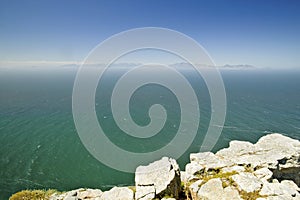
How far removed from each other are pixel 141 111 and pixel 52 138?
3683cm

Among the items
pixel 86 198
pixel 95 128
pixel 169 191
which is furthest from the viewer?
pixel 95 128

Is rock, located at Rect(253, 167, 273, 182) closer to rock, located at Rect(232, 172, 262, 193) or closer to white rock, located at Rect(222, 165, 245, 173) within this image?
white rock, located at Rect(222, 165, 245, 173)

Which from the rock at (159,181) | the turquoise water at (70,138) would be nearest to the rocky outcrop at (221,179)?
the rock at (159,181)

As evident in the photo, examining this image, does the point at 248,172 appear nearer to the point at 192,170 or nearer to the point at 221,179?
the point at 221,179

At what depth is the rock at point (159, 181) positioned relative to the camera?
1147 centimetres

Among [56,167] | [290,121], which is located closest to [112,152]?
[56,167]

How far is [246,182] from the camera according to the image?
36.3ft

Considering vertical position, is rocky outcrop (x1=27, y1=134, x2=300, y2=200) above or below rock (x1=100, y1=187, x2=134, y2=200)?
above

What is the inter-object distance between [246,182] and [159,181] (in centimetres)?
447

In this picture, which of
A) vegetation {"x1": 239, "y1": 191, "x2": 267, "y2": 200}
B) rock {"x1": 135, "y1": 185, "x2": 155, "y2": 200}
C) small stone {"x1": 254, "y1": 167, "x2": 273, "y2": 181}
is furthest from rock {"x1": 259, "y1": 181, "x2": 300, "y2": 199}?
rock {"x1": 135, "y1": 185, "x2": 155, "y2": 200}

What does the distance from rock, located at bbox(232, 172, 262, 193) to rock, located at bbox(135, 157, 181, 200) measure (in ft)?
10.4

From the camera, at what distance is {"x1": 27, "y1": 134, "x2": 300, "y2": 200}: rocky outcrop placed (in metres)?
10.8

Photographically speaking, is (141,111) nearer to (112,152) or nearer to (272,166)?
(112,152)

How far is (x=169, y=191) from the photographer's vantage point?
11.7 m
